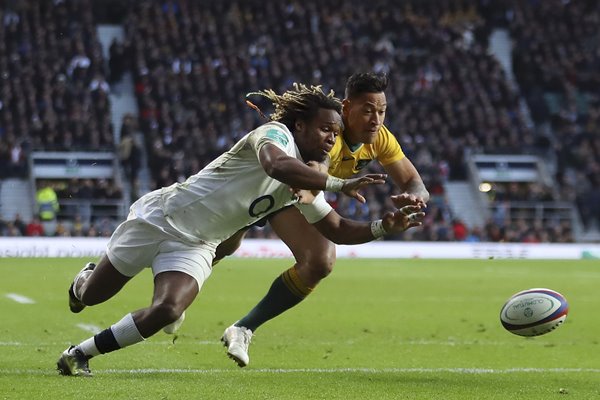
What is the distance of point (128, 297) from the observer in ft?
48.5

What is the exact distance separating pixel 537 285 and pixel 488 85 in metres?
18.1

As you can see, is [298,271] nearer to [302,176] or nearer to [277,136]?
[277,136]

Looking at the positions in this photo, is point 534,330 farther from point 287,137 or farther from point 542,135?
point 542,135

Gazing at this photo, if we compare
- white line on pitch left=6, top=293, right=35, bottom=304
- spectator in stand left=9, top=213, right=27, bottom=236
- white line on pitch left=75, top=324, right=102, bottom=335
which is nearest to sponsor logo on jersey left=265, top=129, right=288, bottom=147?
white line on pitch left=75, top=324, right=102, bottom=335

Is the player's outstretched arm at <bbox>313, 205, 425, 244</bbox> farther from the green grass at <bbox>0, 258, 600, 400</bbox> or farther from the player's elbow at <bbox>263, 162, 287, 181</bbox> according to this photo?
the green grass at <bbox>0, 258, 600, 400</bbox>

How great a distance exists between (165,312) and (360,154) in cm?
216

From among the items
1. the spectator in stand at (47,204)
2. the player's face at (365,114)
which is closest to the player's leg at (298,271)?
the player's face at (365,114)

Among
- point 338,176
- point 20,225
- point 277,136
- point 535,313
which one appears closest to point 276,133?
point 277,136

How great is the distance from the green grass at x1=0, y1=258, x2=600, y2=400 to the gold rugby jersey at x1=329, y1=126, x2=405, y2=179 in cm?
149

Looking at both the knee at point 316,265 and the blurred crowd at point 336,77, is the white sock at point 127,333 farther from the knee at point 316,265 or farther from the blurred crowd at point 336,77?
the blurred crowd at point 336,77

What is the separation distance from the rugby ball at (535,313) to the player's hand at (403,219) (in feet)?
5.56

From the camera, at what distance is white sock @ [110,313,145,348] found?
6.79 m

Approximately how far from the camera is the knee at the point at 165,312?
664cm

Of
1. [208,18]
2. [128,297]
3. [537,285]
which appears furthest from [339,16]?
[128,297]
